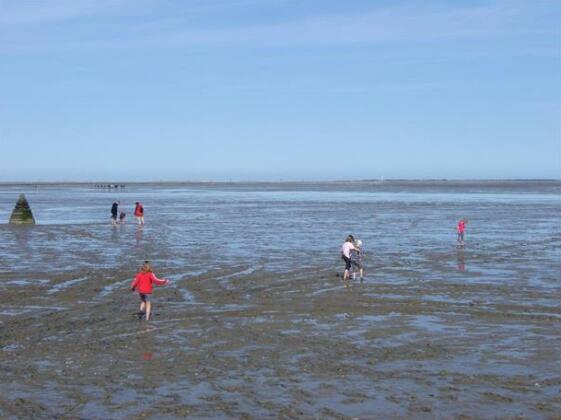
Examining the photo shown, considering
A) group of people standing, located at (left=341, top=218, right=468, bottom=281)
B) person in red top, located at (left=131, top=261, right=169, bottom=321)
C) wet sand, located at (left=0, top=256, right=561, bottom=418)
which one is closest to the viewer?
wet sand, located at (left=0, top=256, right=561, bottom=418)

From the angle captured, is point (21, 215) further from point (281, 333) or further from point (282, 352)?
point (282, 352)

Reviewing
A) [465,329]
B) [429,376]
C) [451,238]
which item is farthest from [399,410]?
[451,238]

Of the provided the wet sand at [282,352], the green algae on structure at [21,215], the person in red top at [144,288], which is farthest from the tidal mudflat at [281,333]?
the green algae on structure at [21,215]

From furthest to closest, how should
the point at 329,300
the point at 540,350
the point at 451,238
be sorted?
the point at 451,238
the point at 329,300
the point at 540,350

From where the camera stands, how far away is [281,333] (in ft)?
57.5

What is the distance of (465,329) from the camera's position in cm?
1780

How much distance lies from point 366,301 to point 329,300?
98 centimetres

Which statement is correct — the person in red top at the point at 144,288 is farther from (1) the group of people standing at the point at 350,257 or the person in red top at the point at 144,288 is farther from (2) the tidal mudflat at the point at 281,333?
(1) the group of people standing at the point at 350,257

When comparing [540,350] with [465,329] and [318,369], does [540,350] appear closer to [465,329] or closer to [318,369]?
[465,329]

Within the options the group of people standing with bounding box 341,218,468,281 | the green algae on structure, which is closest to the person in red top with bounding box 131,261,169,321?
the group of people standing with bounding box 341,218,468,281

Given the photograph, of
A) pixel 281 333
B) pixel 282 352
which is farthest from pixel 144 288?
pixel 282 352

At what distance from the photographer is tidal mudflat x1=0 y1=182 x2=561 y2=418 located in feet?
40.8

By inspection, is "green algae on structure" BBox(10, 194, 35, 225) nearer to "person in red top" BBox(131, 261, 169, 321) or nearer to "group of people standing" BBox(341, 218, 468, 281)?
"group of people standing" BBox(341, 218, 468, 281)

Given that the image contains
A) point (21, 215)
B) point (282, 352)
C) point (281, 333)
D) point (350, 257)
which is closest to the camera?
point (282, 352)
